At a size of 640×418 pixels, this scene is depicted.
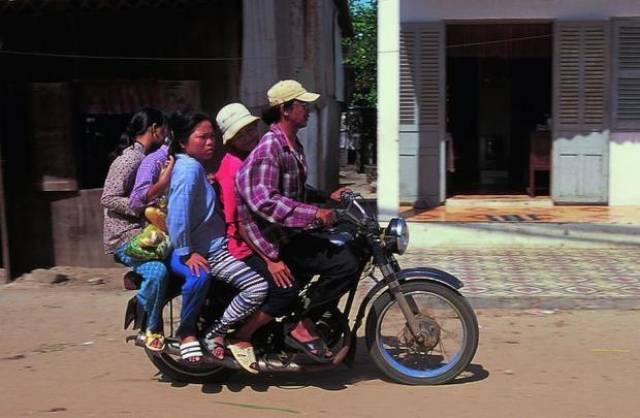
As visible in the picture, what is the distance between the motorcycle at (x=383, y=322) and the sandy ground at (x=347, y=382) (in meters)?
0.15

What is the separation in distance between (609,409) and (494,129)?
9426 millimetres

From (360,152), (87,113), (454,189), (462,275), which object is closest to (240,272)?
(462,275)

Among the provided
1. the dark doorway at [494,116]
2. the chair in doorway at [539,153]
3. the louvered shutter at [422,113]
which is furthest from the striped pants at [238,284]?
the dark doorway at [494,116]

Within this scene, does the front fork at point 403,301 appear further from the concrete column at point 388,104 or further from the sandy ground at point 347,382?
the concrete column at point 388,104

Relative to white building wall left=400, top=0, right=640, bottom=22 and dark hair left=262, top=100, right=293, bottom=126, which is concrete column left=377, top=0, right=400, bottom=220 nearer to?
white building wall left=400, top=0, right=640, bottom=22

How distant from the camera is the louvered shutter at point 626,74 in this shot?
32.4 ft

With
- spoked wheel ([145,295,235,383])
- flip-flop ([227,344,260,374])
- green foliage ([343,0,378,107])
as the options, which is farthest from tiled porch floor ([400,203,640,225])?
green foliage ([343,0,378,107])

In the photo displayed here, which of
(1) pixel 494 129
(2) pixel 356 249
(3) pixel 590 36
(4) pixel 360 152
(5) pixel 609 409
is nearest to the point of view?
(5) pixel 609 409

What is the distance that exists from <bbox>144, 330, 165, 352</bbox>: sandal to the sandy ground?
291mm

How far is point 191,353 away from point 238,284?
471 mm

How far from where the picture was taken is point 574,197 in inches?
403

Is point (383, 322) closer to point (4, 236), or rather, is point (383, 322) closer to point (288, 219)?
point (288, 219)

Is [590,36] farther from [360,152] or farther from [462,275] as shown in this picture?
[360,152]

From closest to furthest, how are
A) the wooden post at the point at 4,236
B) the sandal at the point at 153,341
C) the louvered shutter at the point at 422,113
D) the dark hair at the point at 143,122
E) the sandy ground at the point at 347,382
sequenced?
the sandy ground at the point at 347,382, the sandal at the point at 153,341, the dark hair at the point at 143,122, the wooden post at the point at 4,236, the louvered shutter at the point at 422,113
